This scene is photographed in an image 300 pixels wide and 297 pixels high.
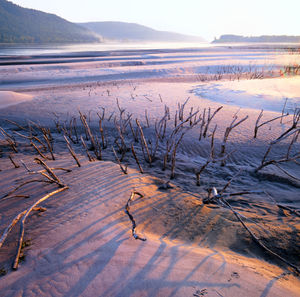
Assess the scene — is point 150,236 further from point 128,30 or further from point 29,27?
point 128,30

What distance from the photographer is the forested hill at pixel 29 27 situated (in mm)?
58469

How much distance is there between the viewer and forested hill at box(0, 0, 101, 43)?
58.5 m

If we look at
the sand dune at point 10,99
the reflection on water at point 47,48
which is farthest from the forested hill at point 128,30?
the sand dune at point 10,99

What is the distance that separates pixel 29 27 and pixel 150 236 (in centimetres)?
9020

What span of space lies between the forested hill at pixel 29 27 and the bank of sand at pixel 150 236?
66131mm

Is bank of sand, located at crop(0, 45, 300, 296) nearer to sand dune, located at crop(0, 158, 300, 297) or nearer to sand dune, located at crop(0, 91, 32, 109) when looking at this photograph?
sand dune, located at crop(0, 158, 300, 297)

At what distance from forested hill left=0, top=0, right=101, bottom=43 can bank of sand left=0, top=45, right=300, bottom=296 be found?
66.1 m

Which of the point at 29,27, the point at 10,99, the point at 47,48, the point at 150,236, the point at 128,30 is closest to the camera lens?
the point at 150,236

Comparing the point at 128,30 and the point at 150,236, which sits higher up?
the point at 128,30

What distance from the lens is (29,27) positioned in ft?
228

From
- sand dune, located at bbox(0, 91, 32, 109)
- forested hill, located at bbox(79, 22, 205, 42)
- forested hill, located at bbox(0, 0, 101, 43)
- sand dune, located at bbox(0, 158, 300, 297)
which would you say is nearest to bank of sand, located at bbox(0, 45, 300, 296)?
sand dune, located at bbox(0, 158, 300, 297)

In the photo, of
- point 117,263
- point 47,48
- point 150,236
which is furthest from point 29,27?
point 117,263

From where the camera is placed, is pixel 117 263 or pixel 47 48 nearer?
pixel 117 263

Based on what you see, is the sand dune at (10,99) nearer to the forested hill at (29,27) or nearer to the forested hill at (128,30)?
the forested hill at (29,27)
